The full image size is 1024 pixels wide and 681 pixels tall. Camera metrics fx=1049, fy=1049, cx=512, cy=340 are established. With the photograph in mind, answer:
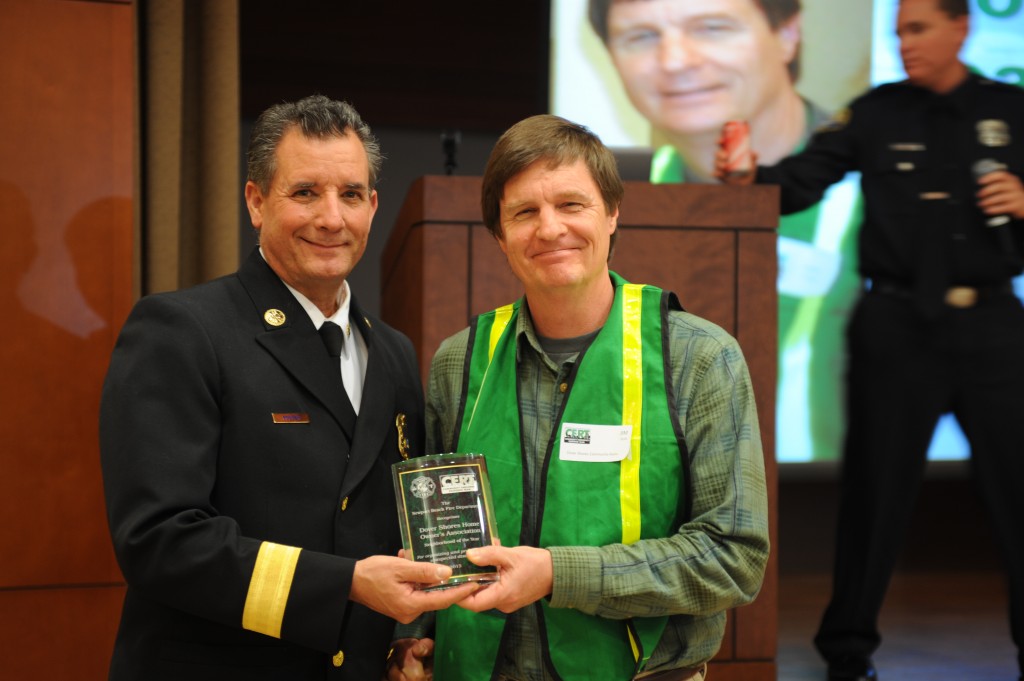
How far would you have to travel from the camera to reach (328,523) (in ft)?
5.11

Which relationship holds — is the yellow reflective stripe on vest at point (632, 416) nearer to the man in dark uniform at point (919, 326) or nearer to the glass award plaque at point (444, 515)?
the glass award plaque at point (444, 515)

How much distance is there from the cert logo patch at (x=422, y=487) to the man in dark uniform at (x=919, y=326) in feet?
5.78

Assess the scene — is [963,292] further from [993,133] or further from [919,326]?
[993,133]

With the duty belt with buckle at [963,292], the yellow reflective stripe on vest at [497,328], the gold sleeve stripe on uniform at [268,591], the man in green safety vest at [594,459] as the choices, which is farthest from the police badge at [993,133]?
the gold sleeve stripe on uniform at [268,591]

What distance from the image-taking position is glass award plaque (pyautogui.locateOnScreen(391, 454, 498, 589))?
4.55 ft

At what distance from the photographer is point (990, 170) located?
2.99m

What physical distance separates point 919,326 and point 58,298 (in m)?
2.23

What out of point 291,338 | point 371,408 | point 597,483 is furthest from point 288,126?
point 597,483

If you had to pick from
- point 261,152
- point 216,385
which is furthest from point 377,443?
point 261,152

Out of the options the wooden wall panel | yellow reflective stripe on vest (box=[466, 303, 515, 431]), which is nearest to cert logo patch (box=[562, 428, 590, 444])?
yellow reflective stripe on vest (box=[466, 303, 515, 431])

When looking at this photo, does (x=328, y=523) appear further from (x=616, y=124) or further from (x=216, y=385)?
(x=616, y=124)

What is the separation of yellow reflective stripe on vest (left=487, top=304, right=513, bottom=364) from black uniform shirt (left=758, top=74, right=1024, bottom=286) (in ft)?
4.49

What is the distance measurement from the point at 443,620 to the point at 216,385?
51 centimetres

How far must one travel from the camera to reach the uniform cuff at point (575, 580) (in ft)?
4.71
